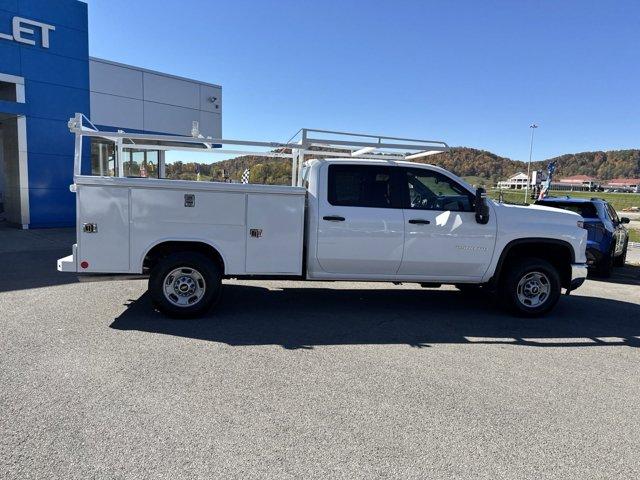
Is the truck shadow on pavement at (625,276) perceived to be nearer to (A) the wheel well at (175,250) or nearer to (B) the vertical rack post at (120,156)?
(A) the wheel well at (175,250)

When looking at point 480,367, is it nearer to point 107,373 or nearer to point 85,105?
point 107,373

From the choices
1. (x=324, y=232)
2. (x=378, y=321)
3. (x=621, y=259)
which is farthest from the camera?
(x=621, y=259)

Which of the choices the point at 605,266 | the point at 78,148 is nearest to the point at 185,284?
the point at 78,148

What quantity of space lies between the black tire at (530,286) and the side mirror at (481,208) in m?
0.86

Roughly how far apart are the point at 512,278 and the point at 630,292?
4154 mm

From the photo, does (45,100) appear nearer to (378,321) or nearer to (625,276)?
(378,321)

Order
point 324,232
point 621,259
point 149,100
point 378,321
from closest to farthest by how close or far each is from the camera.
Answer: point 324,232
point 378,321
point 621,259
point 149,100

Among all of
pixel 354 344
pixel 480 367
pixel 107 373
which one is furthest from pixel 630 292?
pixel 107 373

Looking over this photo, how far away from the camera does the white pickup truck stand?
5785 millimetres

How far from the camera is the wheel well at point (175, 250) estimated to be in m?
6.01

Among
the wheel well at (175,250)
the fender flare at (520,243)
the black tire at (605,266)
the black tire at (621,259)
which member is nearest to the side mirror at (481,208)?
the fender flare at (520,243)

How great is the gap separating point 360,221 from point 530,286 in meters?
2.61

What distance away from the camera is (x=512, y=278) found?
655 centimetres

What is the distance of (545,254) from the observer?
6.84m
